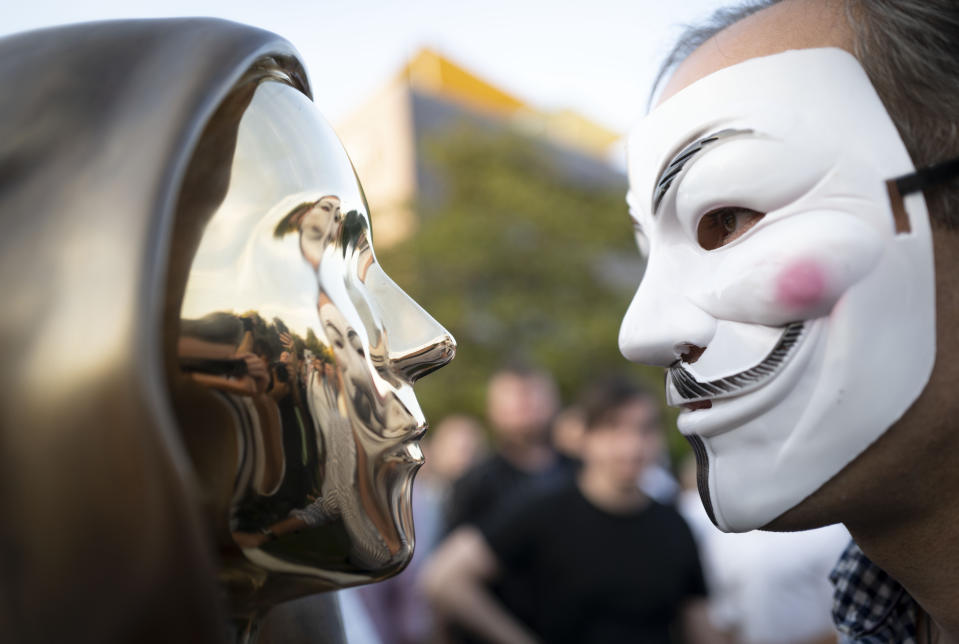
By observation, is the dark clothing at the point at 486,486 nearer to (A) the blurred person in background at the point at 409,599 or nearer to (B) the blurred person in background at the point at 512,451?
(B) the blurred person in background at the point at 512,451

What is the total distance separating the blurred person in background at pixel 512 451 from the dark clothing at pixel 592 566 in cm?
63

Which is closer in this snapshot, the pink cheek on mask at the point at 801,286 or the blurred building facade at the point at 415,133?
the pink cheek on mask at the point at 801,286

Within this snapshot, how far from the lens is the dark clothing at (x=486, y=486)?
388cm

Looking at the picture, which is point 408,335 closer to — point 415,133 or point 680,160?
point 680,160

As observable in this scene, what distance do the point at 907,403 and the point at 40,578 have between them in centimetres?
112

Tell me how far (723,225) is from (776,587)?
2.74m

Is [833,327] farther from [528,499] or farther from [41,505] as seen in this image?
[528,499]

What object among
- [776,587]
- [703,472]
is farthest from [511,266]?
[703,472]

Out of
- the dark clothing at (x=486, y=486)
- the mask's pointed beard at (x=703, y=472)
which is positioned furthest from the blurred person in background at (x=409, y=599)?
the mask's pointed beard at (x=703, y=472)

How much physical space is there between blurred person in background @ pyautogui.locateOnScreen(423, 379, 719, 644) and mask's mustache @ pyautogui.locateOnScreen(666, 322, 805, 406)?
1.81 m

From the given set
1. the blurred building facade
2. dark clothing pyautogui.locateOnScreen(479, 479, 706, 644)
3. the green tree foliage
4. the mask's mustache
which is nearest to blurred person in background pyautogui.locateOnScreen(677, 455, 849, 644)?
dark clothing pyautogui.locateOnScreen(479, 479, 706, 644)

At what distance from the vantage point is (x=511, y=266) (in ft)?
57.4

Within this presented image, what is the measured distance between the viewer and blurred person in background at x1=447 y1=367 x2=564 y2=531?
395 centimetres

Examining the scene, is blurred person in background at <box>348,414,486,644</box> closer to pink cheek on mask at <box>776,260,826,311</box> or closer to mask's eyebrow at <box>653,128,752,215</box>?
mask's eyebrow at <box>653,128,752,215</box>
